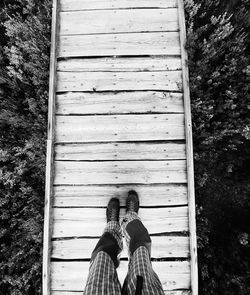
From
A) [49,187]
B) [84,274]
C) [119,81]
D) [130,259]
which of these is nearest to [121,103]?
[119,81]

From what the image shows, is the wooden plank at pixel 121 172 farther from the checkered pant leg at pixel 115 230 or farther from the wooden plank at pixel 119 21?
the wooden plank at pixel 119 21

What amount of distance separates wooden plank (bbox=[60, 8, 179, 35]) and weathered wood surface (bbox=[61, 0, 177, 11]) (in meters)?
0.06

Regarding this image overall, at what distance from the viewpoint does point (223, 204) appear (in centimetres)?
453

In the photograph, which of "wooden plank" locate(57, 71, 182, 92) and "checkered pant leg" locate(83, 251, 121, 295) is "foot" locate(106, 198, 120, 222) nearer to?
"checkered pant leg" locate(83, 251, 121, 295)

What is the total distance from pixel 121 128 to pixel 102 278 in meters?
1.91

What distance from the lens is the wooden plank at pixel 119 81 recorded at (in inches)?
155

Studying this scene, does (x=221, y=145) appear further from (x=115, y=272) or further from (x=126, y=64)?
(x=115, y=272)

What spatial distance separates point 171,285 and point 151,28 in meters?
3.50

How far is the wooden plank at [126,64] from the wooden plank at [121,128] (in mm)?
679

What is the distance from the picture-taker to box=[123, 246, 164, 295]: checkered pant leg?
2525 mm

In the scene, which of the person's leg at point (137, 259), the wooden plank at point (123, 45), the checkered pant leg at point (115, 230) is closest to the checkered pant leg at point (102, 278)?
the person's leg at point (137, 259)

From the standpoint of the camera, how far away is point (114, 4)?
4.12m

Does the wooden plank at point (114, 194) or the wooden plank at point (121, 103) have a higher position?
the wooden plank at point (121, 103)

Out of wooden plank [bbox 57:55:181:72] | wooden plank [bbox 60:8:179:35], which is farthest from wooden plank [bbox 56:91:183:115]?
wooden plank [bbox 60:8:179:35]
